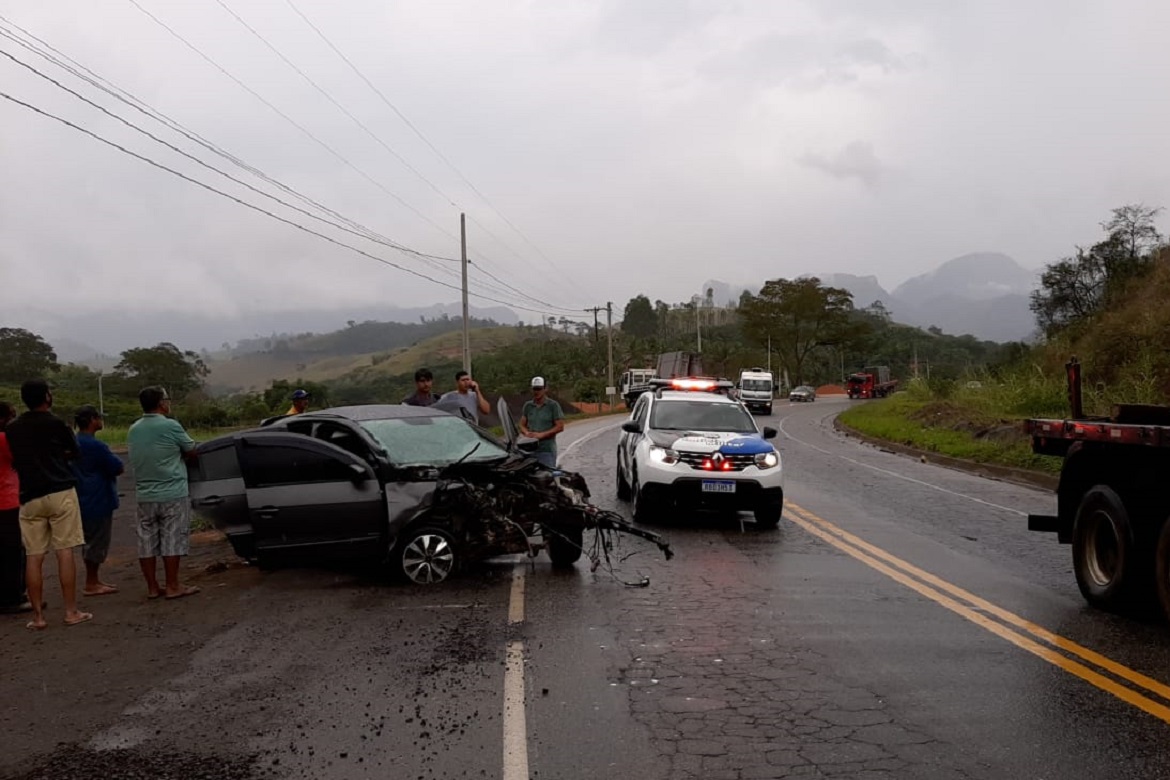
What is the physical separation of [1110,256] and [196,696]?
36924mm

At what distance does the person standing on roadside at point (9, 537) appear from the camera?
23.4 ft

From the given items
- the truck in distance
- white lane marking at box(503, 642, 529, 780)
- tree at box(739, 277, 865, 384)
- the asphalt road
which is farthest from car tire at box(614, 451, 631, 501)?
tree at box(739, 277, 865, 384)

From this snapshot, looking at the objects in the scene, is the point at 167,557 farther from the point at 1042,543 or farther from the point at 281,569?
the point at 1042,543

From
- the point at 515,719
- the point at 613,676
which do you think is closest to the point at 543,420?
the point at 613,676

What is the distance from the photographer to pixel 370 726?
4516mm

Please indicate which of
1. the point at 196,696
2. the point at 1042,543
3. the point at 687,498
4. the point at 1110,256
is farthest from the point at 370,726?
the point at 1110,256

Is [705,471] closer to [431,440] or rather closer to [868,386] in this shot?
[431,440]

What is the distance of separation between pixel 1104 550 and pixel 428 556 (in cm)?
533

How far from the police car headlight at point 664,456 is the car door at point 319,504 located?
12.7 feet

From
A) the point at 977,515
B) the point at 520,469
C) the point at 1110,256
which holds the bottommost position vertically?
the point at 977,515

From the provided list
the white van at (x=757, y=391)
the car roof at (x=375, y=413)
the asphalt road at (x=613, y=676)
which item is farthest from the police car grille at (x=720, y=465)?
the white van at (x=757, y=391)

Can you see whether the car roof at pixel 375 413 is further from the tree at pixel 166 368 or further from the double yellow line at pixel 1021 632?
the tree at pixel 166 368

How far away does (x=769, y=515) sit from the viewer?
35.4 feet

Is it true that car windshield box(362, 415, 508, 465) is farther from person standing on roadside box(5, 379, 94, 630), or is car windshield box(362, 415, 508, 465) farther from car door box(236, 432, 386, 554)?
person standing on roadside box(5, 379, 94, 630)
